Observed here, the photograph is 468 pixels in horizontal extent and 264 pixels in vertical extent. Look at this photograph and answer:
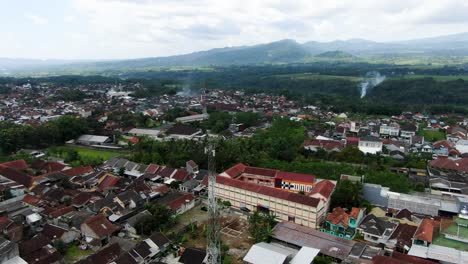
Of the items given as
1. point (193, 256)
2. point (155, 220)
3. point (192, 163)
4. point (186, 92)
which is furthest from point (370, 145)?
point (186, 92)

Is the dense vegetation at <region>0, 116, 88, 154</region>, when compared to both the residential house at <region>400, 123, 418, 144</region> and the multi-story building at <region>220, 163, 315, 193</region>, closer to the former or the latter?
the multi-story building at <region>220, 163, 315, 193</region>

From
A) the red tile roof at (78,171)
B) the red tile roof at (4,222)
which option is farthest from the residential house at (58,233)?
the red tile roof at (78,171)

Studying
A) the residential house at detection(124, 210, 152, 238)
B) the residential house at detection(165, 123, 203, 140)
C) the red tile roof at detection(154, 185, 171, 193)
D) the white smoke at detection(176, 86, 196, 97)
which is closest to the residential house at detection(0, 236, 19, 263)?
the residential house at detection(124, 210, 152, 238)

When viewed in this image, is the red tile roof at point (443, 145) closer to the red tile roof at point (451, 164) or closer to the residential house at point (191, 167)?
the red tile roof at point (451, 164)

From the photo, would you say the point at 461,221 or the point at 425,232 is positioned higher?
the point at 425,232

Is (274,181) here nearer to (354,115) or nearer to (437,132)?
(437,132)

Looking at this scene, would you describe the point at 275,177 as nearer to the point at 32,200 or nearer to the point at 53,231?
the point at 53,231
